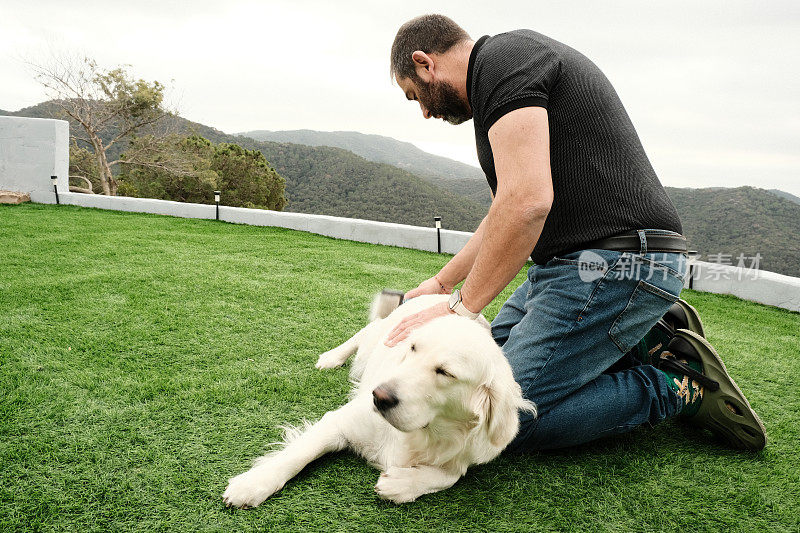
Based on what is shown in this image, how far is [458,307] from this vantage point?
6.07 feet

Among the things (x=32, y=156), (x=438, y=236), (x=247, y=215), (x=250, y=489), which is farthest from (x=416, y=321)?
(x=32, y=156)

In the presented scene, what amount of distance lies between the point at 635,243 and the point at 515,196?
1.84 feet

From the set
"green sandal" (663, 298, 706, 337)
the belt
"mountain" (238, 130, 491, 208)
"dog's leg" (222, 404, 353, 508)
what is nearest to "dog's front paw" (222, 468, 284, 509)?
"dog's leg" (222, 404, 353, 508)

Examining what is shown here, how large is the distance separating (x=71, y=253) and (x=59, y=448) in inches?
155

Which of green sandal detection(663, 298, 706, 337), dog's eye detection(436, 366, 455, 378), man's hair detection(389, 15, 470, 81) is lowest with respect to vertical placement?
dog's eye detection(436, 366, 455, 378)

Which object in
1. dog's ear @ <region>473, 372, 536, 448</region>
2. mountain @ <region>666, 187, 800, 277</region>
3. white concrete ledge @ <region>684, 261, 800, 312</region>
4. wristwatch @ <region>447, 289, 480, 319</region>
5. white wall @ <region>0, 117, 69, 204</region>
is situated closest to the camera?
dog's ear @ <region>473, 372, 536, 448</region>

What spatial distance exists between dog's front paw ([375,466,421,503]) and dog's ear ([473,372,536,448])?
32 centimetres

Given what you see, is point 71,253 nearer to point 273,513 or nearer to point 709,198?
point 273,513

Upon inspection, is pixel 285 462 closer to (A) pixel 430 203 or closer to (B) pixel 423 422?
(B) pixel 423 422

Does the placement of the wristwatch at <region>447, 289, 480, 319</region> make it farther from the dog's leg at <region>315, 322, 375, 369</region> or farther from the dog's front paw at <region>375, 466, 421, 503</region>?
the dog's leg at <region>315, 322, 375, 369</region>

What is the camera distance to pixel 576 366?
6.16 feet

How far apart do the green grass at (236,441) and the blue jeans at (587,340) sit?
181 mm

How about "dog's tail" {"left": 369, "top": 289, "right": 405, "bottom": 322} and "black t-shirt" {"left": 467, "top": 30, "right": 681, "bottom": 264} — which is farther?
"dog's tail" {"left": 369, "top": 289, "right": 405, "bottom": 322}

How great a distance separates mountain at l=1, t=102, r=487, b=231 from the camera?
32.4 meters
